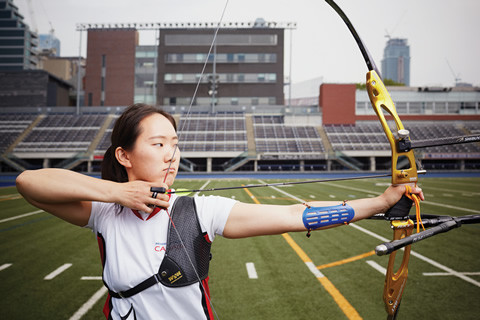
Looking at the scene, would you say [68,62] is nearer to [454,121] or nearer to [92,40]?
[92,40]

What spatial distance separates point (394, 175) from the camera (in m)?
1.36

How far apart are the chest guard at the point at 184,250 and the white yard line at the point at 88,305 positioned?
3.37m

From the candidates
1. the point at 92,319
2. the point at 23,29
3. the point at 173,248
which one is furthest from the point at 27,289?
the point at 23,29

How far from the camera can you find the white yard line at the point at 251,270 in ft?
16.4

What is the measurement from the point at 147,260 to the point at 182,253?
0.50 feet

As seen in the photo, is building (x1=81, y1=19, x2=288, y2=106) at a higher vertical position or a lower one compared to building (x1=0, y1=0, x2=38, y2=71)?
lower

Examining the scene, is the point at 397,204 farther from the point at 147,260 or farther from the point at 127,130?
the point at 127,130

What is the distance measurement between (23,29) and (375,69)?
4569 inches

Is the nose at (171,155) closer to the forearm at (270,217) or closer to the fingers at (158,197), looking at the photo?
the fingers at (158,197)

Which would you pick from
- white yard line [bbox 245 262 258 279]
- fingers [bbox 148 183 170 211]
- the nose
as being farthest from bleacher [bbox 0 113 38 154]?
fingers [bbox 148 183 170 211]

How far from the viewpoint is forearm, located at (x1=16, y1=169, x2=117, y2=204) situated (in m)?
1.17

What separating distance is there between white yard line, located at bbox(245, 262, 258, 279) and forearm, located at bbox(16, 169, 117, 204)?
4.31m

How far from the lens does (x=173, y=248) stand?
1.24 metres

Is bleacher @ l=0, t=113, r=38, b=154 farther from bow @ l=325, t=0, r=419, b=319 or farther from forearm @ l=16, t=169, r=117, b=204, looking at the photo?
bow @ l=325, t=0, r=419, b=319
